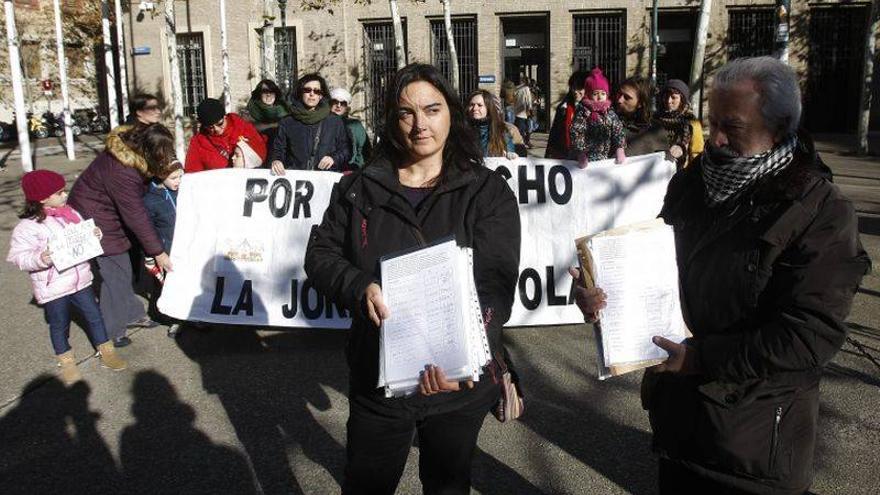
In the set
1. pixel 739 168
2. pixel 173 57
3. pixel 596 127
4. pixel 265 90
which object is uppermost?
pixel 173 57

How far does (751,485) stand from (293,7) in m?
28.0

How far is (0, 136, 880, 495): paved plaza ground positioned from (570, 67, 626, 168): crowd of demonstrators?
1.61m

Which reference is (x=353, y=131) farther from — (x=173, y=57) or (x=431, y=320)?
(x=173, y=57)

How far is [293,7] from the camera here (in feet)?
90.6

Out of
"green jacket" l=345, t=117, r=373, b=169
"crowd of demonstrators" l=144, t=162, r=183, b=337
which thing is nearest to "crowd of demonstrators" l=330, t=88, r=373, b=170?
"green jacket" l=345, t=117, r=373, b=169

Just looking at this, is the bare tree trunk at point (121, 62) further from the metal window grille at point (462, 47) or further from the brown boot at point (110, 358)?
the brown boot at point (110, 358)

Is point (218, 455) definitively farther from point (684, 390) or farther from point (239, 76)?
point (239, 76)

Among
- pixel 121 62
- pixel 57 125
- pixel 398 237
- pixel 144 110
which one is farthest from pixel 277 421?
pixel 57 125

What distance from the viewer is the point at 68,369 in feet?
17.1

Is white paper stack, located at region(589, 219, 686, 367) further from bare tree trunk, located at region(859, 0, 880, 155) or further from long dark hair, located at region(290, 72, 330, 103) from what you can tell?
bare tree trunk, located at region(859, 0, 880, 155)

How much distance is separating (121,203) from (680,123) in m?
4.64

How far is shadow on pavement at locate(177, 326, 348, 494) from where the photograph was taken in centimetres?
391

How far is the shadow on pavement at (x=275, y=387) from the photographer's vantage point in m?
3.91

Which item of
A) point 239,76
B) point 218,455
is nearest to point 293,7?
point 239,76
